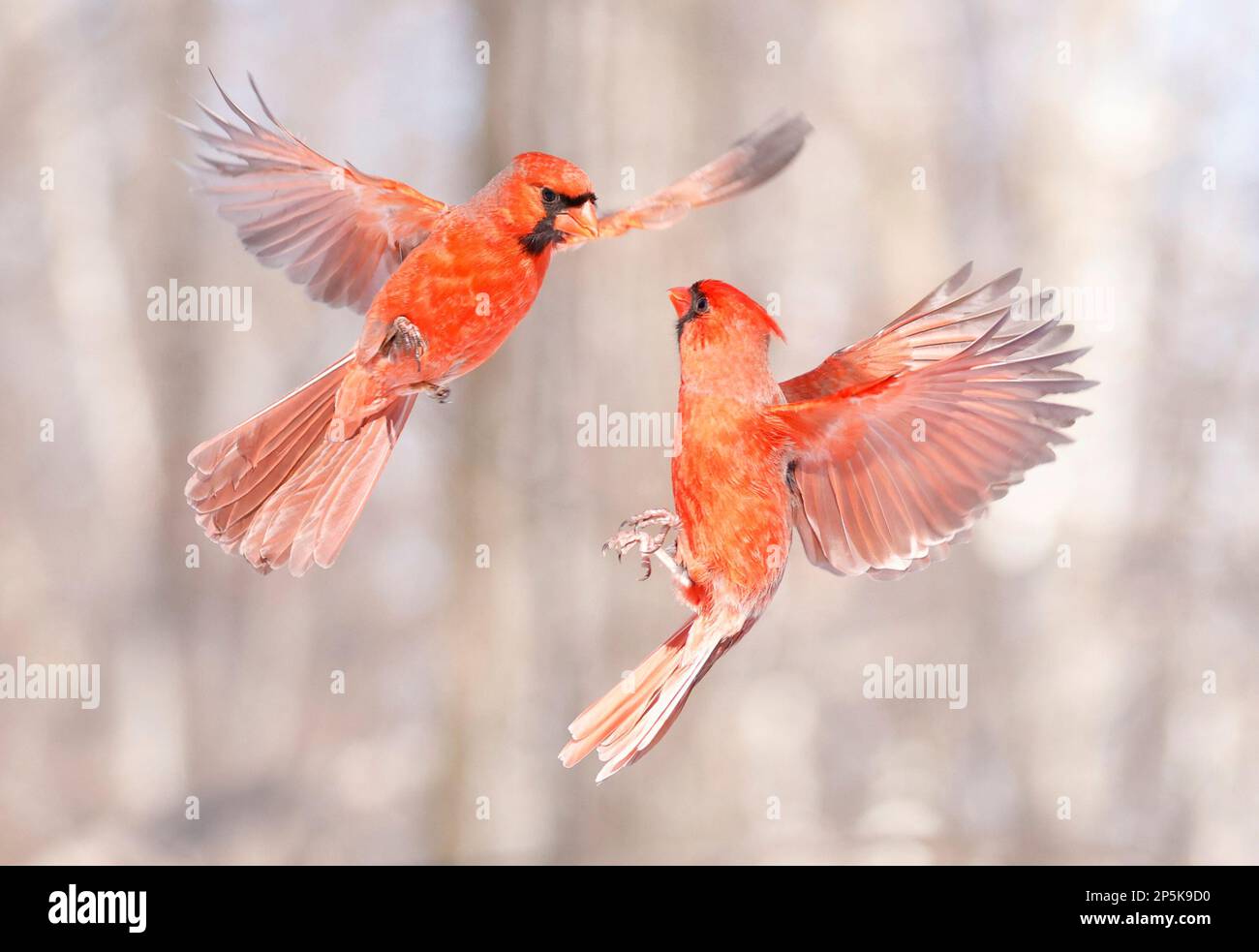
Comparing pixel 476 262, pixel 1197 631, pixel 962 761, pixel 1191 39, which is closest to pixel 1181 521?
pixel 1197 631

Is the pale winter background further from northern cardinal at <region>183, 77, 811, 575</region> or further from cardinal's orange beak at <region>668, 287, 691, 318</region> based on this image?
cardinal's orange beak at <region>668, 287, 691, 318</region>

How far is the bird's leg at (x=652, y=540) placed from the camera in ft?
3.58

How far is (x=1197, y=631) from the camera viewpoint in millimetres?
2092

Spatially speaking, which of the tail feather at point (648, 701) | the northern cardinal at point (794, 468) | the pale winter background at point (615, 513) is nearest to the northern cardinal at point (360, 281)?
the northern cardinal at point (794, 468)

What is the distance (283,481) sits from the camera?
1.18 metres

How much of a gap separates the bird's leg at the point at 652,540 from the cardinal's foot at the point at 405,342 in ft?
0.84

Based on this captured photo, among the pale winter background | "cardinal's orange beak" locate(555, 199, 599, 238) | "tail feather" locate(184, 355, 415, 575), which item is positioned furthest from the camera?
the pale winter background

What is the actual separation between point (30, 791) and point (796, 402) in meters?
1.61

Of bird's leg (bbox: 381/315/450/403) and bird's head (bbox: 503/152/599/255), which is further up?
bird's head (bbox: 503/152/599/255)

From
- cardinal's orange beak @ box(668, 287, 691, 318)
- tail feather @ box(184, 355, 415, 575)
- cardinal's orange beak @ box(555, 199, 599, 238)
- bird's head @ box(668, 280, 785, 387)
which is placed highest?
cardinal's orange beak @ box(555, 199, 599, 238)

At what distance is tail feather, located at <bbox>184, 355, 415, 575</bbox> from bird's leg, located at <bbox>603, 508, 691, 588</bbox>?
0.28 m

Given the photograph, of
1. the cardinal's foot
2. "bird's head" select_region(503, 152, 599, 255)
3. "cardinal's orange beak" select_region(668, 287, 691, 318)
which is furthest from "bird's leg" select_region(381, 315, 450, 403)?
"cardinal's orange beak" select_region(668, 287, 691, 318)

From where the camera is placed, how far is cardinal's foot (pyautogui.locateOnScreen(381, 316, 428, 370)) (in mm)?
1107

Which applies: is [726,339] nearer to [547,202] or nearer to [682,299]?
[682,299]
